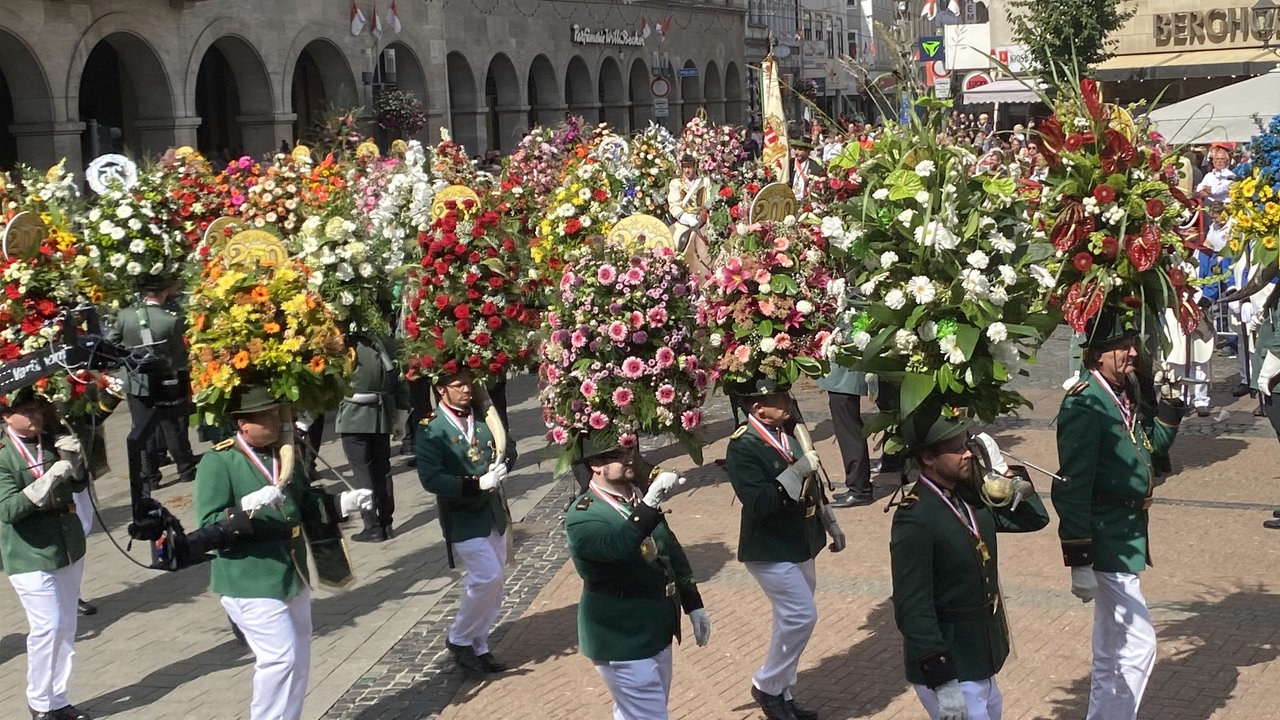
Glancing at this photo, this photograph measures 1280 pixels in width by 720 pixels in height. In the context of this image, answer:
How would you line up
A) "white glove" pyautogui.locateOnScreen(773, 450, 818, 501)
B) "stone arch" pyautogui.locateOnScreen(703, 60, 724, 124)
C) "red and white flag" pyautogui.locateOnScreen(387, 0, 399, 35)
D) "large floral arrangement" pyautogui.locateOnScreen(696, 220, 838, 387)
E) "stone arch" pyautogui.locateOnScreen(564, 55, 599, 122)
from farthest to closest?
"stone arch" pyautogui.locateOnScreen(703, 60, 724, 124) → "stone arch" pyautogui.locateOnScreen(564, 55, 599, 122) → "red and white flag" pyautogui.locateOnScreen(387, 0, 399, 35) → "large floral arrangement" pyautogui.locateOnScreen(696, 220, 838, 387) → "white glove" pyautogui.locateOnScreen(773, 450, 818, 501)

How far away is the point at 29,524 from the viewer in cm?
746

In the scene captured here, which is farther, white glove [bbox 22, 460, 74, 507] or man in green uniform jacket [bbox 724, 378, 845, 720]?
white glove [bbox 22, 460, 74, 507]

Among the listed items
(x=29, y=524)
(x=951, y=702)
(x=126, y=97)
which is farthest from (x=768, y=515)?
(x=126, y=97)

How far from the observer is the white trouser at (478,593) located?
7.87 m

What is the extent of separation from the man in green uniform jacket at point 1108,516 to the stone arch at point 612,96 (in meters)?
40.4

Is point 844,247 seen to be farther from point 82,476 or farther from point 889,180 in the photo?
point 82,476

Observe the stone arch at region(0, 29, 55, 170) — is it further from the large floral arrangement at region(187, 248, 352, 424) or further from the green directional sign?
the large floral arrangement at region(187, 248, 352, 424)

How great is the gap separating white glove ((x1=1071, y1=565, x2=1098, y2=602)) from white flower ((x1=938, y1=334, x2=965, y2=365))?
4.20ft

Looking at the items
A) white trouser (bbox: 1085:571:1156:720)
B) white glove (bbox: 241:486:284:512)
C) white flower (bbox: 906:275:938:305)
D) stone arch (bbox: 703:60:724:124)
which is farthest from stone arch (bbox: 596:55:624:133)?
white flower (bbox: 906:275:938:305)

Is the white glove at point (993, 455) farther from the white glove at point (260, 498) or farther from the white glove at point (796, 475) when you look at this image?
the white glove at point (260, 498)

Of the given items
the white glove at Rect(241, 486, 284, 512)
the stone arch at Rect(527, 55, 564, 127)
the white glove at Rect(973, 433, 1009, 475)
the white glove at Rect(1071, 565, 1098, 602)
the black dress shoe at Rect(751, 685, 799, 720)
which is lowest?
the black dress shoe at Rect(751, 685, 799, 720)

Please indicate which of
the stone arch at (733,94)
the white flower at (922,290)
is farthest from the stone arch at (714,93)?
the white flower at (922,290)

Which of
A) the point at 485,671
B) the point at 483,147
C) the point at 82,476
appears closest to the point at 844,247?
the point at 485,671

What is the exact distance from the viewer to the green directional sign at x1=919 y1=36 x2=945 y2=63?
71.4ft
